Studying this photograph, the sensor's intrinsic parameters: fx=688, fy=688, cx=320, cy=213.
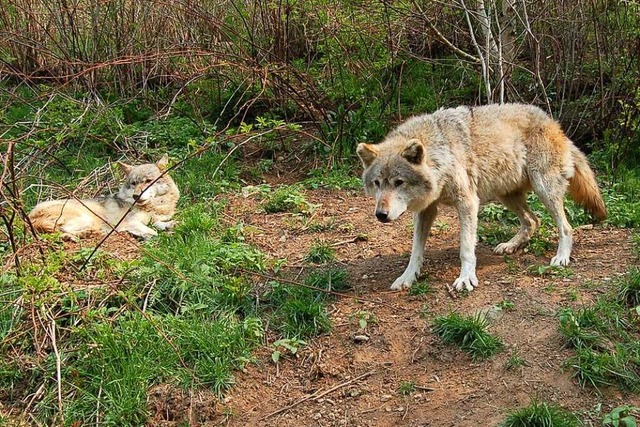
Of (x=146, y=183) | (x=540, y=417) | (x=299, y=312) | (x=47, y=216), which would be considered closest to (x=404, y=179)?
(x=299, y=312)

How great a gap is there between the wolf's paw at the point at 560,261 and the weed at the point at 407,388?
2.00m

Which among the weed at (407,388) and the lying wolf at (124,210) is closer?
the weed at (407,388)

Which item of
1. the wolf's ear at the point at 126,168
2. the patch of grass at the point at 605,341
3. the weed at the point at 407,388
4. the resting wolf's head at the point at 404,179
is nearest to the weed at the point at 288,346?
the weed at the point at 407,388

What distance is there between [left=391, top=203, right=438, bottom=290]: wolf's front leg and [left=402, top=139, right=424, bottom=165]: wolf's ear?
0.61 meters

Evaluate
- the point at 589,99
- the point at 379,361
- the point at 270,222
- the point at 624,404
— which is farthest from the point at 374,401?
the point at 589,99

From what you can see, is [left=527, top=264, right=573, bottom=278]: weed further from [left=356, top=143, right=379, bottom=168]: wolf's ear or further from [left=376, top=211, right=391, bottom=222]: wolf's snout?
[left=356, top=143, right=379, bottom=168]: wolf's ear

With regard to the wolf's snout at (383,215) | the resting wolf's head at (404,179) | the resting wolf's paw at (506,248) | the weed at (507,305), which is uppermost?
the resting wolf's head at (404,179)

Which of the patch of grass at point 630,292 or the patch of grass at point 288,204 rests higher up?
the patch of grass at point 630,292

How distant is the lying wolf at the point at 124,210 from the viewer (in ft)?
25.7

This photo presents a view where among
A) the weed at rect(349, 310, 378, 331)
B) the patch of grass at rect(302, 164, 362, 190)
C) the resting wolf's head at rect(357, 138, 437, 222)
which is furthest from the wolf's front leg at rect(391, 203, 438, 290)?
the patch of grass at rect(302, 164, 362, 190)

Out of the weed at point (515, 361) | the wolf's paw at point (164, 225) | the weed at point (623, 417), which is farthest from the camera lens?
the wolf's paw at point (164, 225)

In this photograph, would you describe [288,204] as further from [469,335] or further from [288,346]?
[469,335]

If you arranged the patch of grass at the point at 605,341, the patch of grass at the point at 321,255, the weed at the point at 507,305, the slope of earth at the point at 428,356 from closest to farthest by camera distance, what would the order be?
the patch of grass at the point at 605,341
the slope of earth at the point at 428,356
the weed at the point at 507,305
the patch of grass at the point at 321,255

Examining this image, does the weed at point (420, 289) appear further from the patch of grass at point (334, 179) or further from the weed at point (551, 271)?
the patch of grass at point (334, 179)
